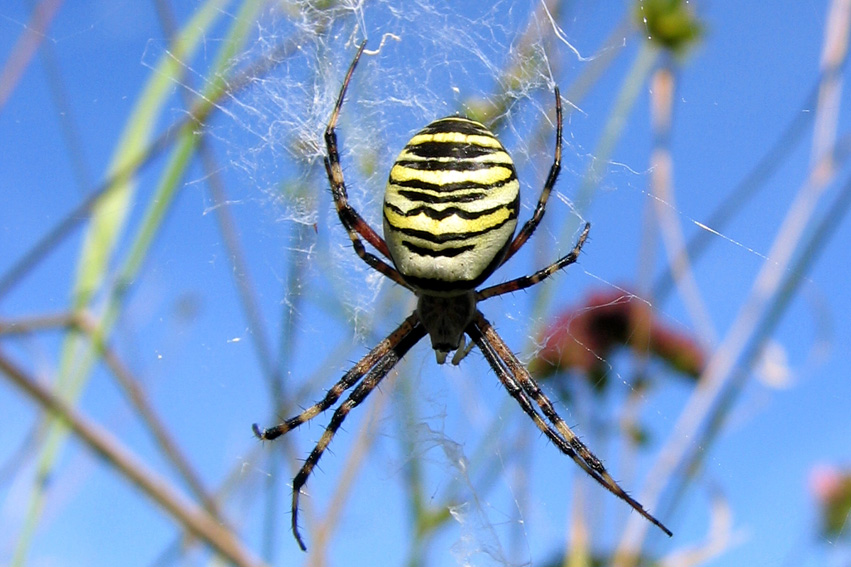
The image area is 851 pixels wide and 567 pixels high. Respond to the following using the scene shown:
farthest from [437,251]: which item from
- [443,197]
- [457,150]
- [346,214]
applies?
[346,214]

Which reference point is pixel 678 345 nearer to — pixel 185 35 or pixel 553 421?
pixel 553 421

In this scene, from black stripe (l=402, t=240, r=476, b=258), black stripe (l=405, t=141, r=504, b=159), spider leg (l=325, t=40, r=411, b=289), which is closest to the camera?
black stripe (l=405, t=141, r=504, b=159)

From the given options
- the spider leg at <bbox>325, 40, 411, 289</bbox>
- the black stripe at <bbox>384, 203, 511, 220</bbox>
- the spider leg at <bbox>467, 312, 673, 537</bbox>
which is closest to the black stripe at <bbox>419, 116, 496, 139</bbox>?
the black stripe at <bbox>384, 203, 511, 220</bbox>

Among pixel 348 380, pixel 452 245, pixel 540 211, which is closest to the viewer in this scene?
pixel 452 245

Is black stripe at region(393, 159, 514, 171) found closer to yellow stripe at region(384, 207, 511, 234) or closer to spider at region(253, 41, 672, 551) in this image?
spider at region(253, 41, 672, 551)

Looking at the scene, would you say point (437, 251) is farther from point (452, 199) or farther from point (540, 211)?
point (540, 211)

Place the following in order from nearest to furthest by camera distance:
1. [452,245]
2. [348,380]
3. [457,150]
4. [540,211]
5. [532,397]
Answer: [457,150] → [452,245] → [540,211] → [532,397] → [348,380]

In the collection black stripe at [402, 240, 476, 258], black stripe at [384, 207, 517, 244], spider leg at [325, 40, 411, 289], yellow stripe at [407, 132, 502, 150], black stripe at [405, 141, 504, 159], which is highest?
yellow stripe at [407, 132, 502, 150]
